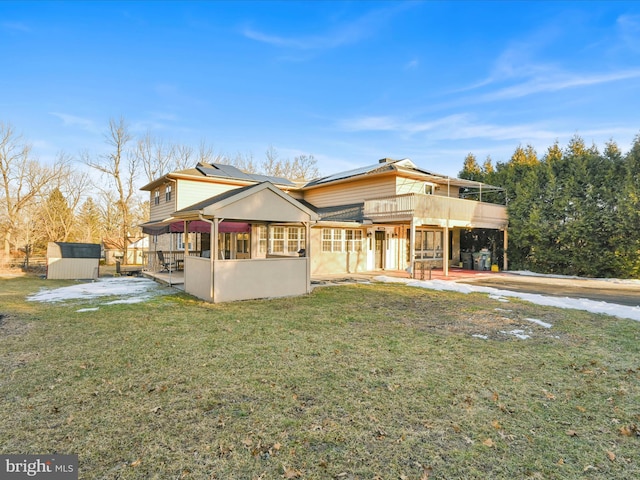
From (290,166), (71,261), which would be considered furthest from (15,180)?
(290,166)

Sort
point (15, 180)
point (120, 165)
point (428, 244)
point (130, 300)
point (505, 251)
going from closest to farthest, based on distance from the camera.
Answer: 1. point (130, 300)
2. point (505, 251)
3. point (428, 244)
4. point (15, 180)
5. point (120, 165)

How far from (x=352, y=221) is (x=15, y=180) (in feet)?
86.1

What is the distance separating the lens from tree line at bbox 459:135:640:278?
14.3m

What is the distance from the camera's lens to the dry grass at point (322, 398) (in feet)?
8.57

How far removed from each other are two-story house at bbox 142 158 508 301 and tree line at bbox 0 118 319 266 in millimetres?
10616

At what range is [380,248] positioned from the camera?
737 inches

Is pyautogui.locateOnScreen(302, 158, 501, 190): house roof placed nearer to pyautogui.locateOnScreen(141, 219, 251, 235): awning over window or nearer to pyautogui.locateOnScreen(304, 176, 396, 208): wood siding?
pyautogui.locateOnScreen(304, 176, 396, 208): wood siding

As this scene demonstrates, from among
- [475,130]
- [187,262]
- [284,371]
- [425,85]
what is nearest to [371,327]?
[284,371]

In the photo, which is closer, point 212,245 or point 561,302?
point 212,245

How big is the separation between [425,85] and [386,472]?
1785cm

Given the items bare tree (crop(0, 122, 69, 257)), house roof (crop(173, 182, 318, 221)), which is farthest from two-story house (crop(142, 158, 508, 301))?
bare tree (crop(0, 122, 69, 257))

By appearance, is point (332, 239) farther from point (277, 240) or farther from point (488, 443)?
point (488, 443)

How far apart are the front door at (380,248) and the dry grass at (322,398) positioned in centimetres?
1158

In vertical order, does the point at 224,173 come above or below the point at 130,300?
above
